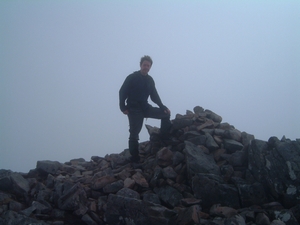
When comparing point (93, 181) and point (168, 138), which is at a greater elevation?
point (168, 138)

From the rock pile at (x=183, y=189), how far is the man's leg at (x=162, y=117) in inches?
21.0

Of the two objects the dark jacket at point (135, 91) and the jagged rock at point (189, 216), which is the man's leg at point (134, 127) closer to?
the dark jacket at point (135, 91)

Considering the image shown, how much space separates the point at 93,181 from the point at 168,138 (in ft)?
9.52

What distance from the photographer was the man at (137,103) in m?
9.75

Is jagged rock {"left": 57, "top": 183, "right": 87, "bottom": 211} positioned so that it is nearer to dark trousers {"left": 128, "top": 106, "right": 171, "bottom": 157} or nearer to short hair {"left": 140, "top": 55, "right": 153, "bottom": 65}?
dark trousers {"left": 128, "top": 106, "right": 171, "bottom": 157}

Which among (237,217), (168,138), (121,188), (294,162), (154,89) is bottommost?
(237,217)

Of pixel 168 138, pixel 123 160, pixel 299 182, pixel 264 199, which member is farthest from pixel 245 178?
pixel 123 160

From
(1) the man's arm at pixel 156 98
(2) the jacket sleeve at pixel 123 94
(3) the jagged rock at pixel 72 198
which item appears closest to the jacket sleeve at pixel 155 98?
(1) the man's arm at pixel 156 98

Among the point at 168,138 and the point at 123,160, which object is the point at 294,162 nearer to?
the point at 168,138


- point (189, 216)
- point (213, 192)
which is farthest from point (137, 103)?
point (189, 216)

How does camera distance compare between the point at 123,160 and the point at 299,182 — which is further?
the point at 123,160

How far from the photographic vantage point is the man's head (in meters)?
9.82

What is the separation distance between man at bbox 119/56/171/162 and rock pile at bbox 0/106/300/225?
2.87ft

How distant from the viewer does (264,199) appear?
7.50 metres
